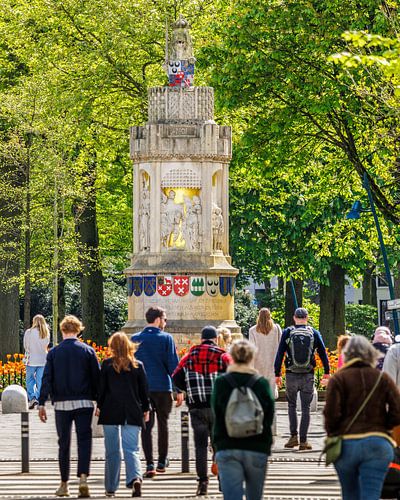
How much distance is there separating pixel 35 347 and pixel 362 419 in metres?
18.5

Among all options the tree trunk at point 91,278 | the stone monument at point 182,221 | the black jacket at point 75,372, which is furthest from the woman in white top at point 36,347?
the tree trunk at point 91,278

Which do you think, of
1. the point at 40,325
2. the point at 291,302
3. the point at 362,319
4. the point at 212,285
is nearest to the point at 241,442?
the point at 40,325

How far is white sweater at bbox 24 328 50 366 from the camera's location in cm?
2989

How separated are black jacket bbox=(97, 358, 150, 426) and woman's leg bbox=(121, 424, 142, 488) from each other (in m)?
0.07

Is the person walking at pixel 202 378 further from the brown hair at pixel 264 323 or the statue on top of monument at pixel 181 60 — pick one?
the statue on top of monument at pixel 181 60

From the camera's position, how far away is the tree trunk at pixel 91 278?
46.8m

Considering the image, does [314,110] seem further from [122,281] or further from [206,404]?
[122,281]

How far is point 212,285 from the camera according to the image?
1432 inches

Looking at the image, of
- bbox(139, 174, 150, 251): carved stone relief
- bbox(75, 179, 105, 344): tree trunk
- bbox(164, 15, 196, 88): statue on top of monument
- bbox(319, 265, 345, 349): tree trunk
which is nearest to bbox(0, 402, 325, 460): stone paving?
bbox(139, 174, 150, 251): carved stone relief

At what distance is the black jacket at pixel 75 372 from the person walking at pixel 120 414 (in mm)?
241

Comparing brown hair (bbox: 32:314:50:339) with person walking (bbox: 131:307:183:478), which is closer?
person walking (bbox: 131:307:183:478)

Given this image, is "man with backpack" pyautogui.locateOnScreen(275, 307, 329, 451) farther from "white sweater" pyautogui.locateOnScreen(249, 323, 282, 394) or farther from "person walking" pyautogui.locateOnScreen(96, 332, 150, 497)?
"person walking" pyautogui.locateOnScreen(96, 332, 150, 497)

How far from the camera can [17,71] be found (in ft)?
157

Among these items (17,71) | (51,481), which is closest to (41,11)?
(17,71)
